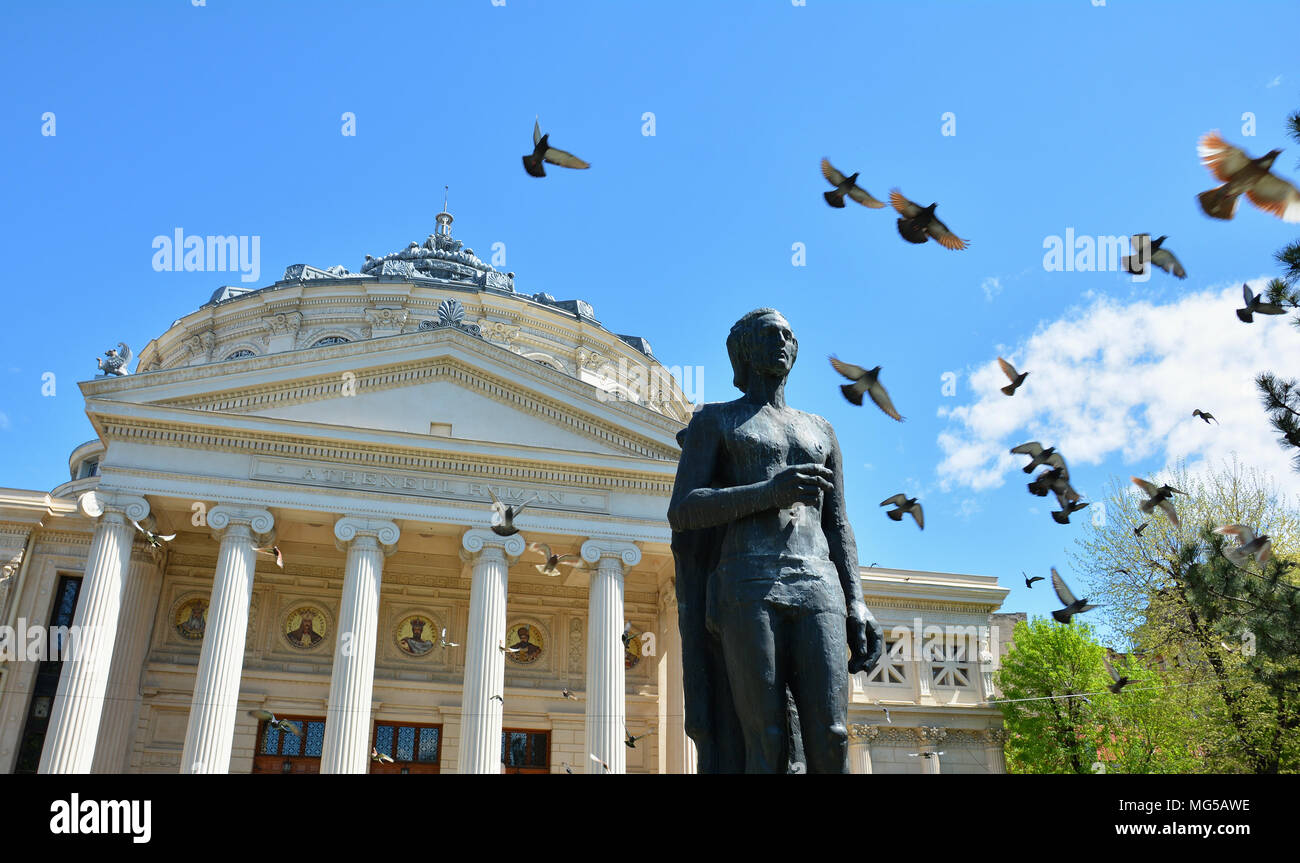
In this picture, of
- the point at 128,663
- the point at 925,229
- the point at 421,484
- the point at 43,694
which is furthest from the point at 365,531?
the point at 925,229

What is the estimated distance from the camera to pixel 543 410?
26109mm

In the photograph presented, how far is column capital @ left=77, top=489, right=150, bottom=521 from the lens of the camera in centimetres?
2169

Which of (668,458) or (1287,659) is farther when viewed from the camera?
(668,458)

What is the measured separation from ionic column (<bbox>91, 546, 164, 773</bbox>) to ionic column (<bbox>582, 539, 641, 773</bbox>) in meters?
10.7

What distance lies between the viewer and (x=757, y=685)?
451 centimetres

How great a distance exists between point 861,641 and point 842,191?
5.86 m

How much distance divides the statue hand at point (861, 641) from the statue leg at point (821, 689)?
31 centimetres

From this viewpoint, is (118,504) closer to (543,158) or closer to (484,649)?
(484,649)

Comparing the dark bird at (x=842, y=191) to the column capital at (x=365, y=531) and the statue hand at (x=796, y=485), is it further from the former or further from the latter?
the column capital at (x=365, y=531)

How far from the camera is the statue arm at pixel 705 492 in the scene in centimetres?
473
